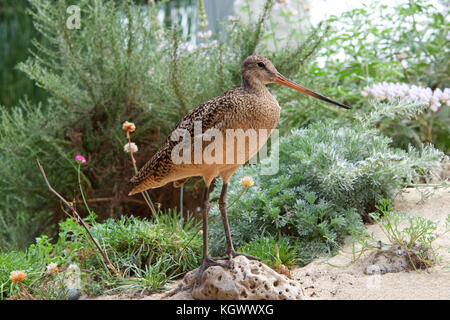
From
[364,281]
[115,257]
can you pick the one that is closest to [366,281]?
[364,281]

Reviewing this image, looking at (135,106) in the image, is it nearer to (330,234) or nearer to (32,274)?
(32,274)

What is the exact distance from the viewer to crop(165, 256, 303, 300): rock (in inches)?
75.7

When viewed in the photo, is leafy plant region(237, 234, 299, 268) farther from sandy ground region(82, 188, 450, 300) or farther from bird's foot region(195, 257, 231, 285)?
bird's foot region(195, 257, 231, 285)

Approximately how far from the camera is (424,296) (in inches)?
75.0

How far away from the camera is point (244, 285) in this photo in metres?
1.95

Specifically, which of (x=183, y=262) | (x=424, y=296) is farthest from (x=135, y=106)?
(x=424, y=296)

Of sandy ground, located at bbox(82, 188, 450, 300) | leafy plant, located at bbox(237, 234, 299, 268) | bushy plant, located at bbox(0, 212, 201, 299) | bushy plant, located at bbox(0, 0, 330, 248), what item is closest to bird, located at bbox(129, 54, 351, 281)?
leafy plant, located at bbox(237, 234, 299, 268)

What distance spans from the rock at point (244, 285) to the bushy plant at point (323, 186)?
0.53 meters

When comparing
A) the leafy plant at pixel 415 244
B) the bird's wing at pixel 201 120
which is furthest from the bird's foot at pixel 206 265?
the leafy plant at pixel 415 244

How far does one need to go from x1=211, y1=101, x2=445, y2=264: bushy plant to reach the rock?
53 cm

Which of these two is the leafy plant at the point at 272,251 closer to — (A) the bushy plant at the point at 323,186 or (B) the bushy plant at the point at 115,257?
(A) the bushy plant at the point at 323,186

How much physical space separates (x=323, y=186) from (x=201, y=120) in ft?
3.18

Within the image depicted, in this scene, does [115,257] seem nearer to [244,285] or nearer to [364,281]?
[244,285]
